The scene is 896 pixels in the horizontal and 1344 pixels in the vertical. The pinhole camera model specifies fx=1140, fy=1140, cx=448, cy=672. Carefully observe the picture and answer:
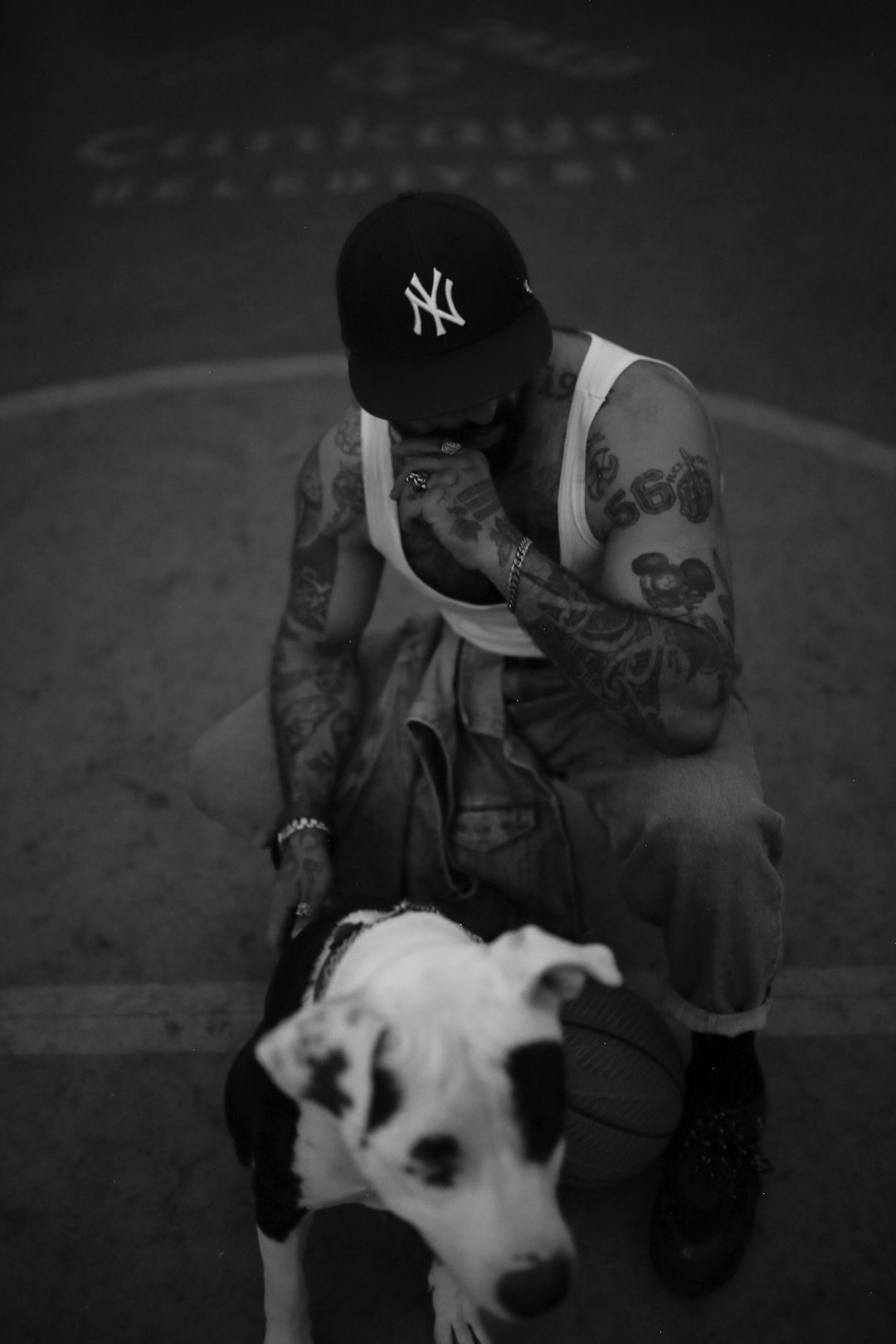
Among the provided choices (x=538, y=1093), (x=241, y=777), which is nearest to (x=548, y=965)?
(x=538, y=1093)

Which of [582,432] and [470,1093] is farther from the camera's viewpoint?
[582,432]

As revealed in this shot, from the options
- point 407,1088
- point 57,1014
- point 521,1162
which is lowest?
point 57,1014

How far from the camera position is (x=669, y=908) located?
2734 millimetres

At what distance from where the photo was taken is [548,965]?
169cm

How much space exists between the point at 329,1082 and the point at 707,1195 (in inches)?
53.7

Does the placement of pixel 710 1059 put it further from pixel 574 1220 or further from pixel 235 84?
pixel 235 84

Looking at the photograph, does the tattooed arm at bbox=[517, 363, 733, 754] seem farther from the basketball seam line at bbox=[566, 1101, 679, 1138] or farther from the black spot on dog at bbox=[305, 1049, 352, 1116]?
the black spot on dog at bbox=[305, 1049, 352, 1116]

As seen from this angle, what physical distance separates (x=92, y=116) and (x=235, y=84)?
41.1 inches

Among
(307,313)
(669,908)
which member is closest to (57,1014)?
(669,908)

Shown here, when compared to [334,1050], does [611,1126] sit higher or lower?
lower

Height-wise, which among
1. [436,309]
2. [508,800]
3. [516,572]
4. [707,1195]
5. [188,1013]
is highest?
[436,309]

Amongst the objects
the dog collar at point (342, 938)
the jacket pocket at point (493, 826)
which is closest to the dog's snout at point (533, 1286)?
the dog collar at point (342, 938)

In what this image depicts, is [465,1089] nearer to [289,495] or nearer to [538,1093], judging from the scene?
[538,1093]

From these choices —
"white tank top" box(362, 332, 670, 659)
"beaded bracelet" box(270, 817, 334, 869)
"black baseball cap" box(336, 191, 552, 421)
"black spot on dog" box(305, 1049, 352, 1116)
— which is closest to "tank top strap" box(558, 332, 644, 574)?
"white tank top" box(362, 332, 670, 659)
